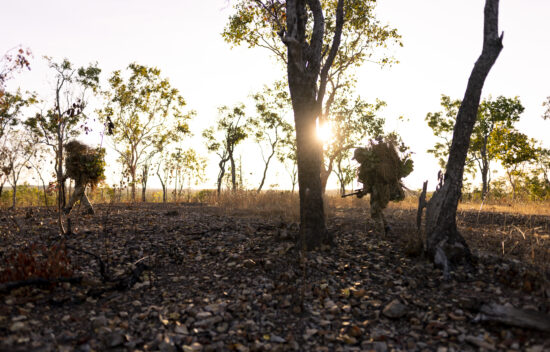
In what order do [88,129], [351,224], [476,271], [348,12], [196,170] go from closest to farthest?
[476,271], [88,129], [351,224], [348,12], [196,170]

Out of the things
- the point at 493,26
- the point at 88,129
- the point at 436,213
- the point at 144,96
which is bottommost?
the point at 436,213

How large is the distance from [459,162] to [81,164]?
10830mm

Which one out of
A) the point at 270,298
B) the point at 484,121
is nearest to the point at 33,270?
the point at 270,298

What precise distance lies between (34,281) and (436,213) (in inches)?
282

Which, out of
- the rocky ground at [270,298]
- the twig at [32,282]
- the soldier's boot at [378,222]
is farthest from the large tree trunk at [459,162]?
the twig at [32,282]

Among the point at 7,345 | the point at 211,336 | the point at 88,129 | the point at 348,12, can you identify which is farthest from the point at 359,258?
the point at 348,12

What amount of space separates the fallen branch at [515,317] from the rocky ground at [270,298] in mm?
49

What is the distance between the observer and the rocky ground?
159 inches

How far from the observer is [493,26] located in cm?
598

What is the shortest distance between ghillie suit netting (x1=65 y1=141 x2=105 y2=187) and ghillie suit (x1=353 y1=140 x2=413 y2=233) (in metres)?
8.27

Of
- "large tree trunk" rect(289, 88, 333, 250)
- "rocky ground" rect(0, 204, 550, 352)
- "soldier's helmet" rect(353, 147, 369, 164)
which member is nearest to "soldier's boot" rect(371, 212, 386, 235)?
"rocky ground" rect(0, 204, 550, 352)

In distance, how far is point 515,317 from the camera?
4.14m

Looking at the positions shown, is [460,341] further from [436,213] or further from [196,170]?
[196,170]

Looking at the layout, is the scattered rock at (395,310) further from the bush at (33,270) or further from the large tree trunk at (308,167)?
the bush at (33,270)
